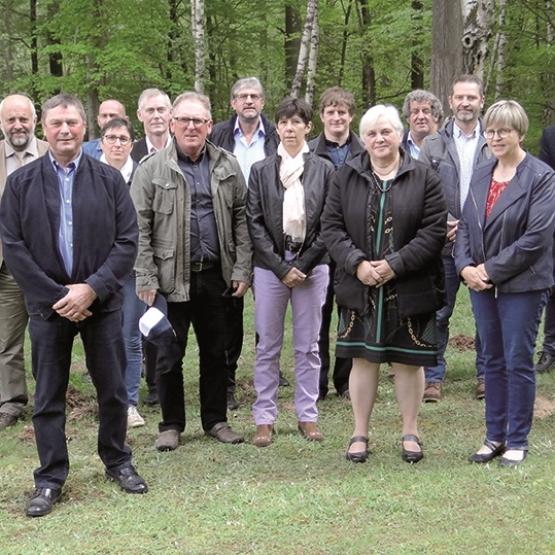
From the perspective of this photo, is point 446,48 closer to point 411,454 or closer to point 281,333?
point 281,333

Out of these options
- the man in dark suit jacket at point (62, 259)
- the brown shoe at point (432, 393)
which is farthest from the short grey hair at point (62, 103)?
the brown shoe at point (432, 393)

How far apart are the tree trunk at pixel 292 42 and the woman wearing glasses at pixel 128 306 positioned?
49.4 ft

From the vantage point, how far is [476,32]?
9898mm

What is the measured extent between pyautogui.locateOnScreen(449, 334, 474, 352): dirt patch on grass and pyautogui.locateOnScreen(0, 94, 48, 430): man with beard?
458cm

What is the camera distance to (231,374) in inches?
290

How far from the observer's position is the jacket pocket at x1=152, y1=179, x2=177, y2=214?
5734mm

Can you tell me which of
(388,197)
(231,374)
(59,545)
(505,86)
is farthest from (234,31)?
(59,545)

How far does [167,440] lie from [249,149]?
2690 millimetres

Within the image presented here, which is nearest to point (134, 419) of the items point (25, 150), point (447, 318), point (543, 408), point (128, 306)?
point (128, 306)

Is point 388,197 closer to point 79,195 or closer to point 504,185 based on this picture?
point 504,185

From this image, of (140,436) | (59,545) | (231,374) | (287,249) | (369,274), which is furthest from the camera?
(231,374)

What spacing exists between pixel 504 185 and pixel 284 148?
1.69 metres

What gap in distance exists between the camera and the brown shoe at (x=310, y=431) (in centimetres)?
602

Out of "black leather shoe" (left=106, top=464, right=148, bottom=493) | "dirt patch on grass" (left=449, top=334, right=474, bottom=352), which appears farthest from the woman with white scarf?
"dirt patch on grass" (left=449, top=334, right=474, bottom=352)
